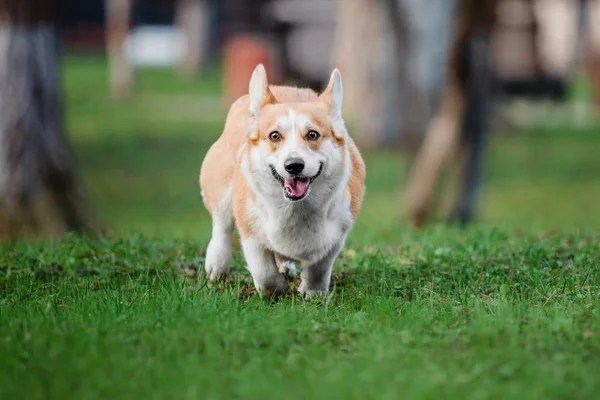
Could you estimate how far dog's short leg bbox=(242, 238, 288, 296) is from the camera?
6062 mm

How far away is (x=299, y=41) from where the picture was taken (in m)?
25.9

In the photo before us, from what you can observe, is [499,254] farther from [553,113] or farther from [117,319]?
[553,113]

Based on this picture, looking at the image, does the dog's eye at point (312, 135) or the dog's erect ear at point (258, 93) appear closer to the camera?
the dog's eye at point (312, 135)

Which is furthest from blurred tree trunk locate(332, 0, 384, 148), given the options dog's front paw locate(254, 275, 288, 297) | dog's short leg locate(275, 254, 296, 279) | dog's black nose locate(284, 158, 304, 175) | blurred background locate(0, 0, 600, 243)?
dog's black nose locate(284, 158, 304, 175)

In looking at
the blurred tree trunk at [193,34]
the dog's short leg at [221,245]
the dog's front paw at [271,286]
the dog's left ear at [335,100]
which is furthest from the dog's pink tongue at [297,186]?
the blurred tree trunk at [193,34]

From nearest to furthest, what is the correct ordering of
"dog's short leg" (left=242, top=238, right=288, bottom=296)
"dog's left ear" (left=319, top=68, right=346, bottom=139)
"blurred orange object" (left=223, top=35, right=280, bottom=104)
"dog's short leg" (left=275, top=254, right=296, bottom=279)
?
"dog's left ear" (left=319, top=68, right=346, bottom=139) < "dog's short leg" (left=242, top=238, right=288, bottom=296) < "dog's short leg" (left=275, top=254, right=296, bottom=279) < "blurred orange object" (left=223, top=35, right=280, bottom=104)

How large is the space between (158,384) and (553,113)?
923 inches

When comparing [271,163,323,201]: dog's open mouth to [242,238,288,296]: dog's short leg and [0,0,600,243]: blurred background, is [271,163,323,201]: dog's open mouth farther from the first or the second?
[0,0,600,243]: blurred background

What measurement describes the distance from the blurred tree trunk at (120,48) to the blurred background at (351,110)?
53 millimetres

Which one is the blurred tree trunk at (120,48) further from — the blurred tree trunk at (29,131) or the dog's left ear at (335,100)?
the dog's left ear at (335,100)

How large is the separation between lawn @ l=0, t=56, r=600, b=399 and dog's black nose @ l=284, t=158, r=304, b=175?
788 mm

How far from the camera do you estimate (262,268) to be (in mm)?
6070

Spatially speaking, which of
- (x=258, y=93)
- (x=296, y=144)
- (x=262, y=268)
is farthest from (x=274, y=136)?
(x=262, y=268)

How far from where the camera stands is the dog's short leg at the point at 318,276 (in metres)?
6.11
